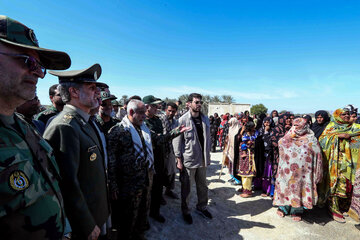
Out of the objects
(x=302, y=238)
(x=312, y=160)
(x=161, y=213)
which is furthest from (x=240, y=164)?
(x=161, y=213)

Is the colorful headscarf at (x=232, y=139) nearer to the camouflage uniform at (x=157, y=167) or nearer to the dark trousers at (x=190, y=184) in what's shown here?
the dark trousers at (x=190, y=184)

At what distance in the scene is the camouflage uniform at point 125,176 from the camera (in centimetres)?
231

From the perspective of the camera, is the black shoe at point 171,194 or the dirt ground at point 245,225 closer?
the dirt ground at point 245,225

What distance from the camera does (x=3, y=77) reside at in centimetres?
83

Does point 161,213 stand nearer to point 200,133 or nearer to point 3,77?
point 200,133

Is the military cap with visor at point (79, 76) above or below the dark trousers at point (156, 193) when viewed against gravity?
above

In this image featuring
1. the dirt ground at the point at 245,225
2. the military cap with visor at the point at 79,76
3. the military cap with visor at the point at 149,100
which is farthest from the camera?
the military cap with visor at the point at 149,100

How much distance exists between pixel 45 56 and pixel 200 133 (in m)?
2.90

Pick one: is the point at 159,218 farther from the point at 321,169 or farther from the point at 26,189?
the point at 321,169

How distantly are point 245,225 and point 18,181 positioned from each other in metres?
3.78

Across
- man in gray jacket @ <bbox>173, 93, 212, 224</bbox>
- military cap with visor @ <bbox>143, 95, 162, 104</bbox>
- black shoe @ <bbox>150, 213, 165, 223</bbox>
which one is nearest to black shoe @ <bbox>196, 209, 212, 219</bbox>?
man in gray jacket @ <bbox>173, 93, 212, 224</bbox>

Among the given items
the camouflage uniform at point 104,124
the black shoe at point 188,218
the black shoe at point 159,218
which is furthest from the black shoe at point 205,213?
the camouflage uniform at point 104,124

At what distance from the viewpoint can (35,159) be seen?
3.12ft

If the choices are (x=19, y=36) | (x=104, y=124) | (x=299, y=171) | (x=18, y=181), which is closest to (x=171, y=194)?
(x=104, y=124)
